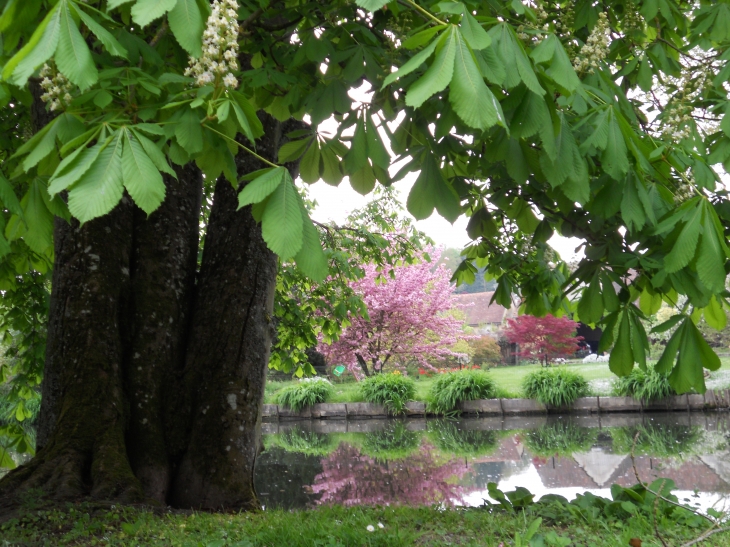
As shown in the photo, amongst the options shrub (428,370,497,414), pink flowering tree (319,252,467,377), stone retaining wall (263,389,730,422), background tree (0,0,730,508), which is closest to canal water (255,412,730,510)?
stone retaining wall (263,389,730,422)

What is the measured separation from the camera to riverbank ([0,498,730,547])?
2475 mm

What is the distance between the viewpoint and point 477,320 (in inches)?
1271

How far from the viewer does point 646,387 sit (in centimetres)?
1073

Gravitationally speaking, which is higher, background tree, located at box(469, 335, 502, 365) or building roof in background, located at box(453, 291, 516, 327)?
building roof in background, located at box(453, 291, 516, 327)

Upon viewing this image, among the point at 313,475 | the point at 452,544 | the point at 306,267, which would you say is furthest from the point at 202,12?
the point at 313,475

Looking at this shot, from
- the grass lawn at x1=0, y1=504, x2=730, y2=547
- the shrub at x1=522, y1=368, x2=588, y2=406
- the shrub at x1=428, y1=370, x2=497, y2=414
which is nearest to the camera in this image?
the grass lawn at x1=0, y1=504, x2=730, y2=547

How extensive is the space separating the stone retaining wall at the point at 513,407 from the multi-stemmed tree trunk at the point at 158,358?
334 inches

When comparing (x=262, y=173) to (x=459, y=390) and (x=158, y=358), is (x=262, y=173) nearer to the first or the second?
(x=158, y=358)

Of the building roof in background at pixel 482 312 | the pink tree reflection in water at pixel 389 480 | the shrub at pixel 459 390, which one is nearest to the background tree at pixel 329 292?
the pink tree reflection in water at pixel 389 480

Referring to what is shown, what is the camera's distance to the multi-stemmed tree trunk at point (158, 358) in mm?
3248

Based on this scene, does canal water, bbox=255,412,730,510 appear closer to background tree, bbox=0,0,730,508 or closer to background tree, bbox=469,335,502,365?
background tree, bbox=0,0,730,508

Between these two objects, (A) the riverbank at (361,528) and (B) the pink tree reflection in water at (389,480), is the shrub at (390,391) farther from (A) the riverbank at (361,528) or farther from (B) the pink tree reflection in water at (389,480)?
(A) the riverbank at (361,528)

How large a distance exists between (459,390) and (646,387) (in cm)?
327

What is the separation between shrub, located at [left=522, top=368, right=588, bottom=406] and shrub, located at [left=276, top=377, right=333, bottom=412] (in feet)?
13.8
